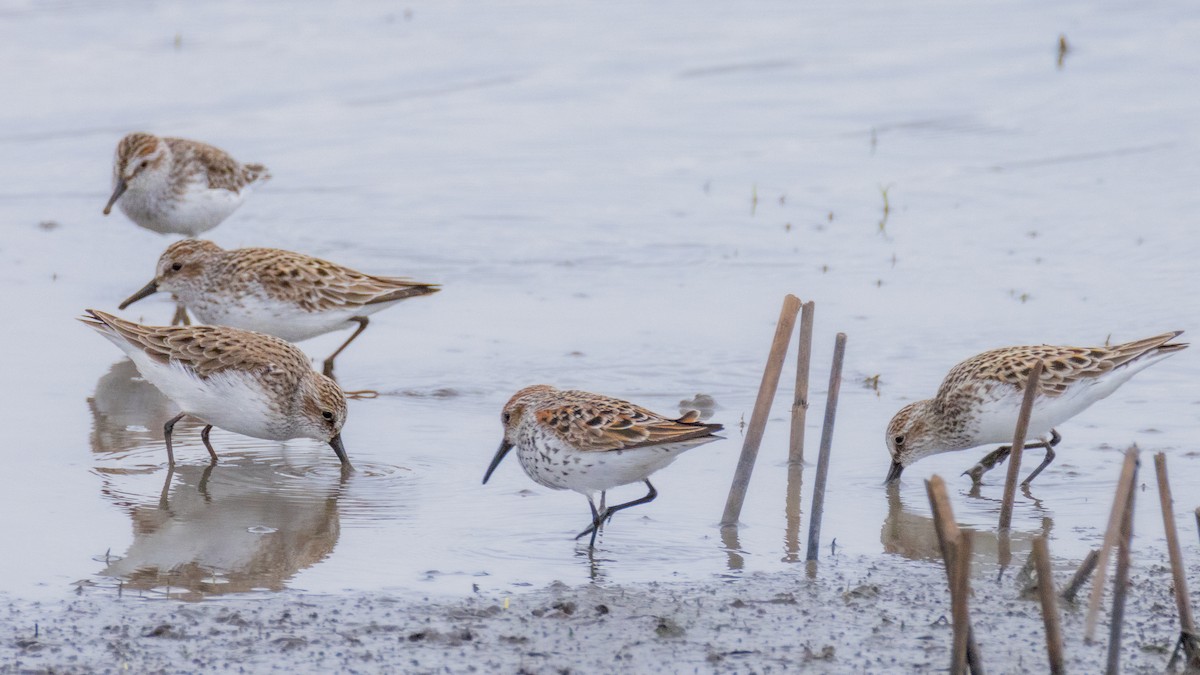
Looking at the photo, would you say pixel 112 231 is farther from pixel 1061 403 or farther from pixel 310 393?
pixel 1061 403

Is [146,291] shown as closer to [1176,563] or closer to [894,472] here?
[894,472]

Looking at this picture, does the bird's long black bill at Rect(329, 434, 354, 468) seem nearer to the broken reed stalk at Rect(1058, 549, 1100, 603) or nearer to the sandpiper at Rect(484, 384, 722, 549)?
the sandpiper at Rect(484, 384, 722, 549)

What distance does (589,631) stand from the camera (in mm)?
6008

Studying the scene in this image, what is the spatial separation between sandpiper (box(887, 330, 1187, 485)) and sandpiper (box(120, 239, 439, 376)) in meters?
3.44

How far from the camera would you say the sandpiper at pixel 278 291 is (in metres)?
10.3

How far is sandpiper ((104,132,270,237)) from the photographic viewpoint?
12727 millimetres

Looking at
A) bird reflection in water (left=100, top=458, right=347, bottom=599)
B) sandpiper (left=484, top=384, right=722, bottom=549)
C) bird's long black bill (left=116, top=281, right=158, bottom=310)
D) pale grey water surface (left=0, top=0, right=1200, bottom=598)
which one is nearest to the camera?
bird reflection in water (left=100, top=458, right=347, bottom=599)

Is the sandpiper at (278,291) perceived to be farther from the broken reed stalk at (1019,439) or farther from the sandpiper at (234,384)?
the broken reed stalk at (1019,439)

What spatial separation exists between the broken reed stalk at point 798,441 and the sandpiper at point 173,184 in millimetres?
6427

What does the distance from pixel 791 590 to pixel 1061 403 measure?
2.49 meters

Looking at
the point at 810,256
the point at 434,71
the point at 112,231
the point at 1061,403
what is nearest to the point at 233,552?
the point at 1061,403

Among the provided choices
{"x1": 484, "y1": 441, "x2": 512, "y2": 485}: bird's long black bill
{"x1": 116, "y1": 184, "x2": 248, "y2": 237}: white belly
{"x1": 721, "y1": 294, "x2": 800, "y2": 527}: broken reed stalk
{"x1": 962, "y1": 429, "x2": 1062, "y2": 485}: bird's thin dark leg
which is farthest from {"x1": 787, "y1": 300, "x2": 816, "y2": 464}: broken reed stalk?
{"x1": 116, "y1": 184, "x2": 248, "y2": 237}: white belly

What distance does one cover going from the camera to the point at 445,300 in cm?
1176

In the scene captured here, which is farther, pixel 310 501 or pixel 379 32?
pixel 379 32
